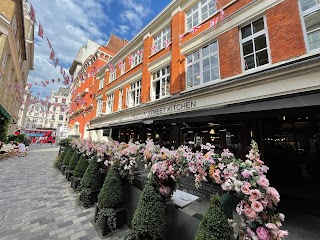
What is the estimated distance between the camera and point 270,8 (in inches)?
249

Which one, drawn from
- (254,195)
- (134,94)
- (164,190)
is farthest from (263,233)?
(134,94)

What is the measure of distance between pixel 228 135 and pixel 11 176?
10.7m

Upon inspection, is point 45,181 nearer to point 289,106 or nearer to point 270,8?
point 289,106

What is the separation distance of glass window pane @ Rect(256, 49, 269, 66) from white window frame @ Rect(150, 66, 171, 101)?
5.43m

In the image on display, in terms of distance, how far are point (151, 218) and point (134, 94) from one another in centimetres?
1282

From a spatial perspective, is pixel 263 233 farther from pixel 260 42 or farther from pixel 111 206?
pixel 260 42

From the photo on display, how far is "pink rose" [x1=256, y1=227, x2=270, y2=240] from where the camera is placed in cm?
153

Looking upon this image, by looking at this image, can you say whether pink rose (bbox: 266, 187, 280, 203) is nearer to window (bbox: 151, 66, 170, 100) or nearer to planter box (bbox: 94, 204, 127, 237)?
planter box (bbox: 94, 204, 127, 237)

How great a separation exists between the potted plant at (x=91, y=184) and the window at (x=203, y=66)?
21.4 ft

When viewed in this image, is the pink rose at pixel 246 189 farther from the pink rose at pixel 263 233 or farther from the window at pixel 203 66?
the window at pixel 203 66

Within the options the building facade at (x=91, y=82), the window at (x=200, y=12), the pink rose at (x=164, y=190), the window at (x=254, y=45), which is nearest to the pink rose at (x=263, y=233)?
the pink rose at (x=164, y=190)

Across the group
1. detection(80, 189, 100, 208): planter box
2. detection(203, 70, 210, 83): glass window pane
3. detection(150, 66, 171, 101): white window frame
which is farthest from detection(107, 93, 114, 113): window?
detection(80, 189, 100, 208): planter box

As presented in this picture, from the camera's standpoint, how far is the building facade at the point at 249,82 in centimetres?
520

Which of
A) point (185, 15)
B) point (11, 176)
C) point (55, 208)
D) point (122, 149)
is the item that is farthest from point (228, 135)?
point (11, 176)
